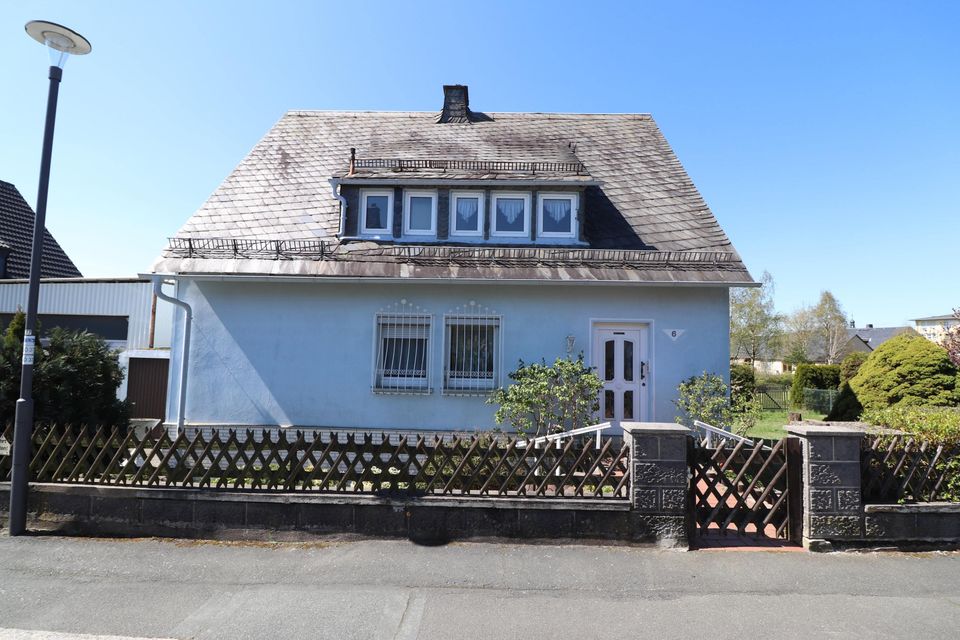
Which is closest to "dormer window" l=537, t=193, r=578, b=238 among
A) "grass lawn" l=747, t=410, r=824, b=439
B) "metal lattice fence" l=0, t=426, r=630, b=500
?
"grass lawn" l=747, t=410, r=824, b=439

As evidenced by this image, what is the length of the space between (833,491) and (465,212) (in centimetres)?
792

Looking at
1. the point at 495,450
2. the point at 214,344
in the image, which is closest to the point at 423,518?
the point at 495,450

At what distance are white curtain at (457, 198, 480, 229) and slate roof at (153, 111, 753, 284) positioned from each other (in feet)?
1.64

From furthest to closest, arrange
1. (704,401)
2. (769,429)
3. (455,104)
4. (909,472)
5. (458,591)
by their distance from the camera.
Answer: (455,104) → (769,429) → (704,401) → (909,472) → (458,591)

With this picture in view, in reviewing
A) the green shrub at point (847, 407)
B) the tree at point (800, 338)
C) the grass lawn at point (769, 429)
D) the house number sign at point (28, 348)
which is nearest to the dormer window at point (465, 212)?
the house number sign at point (28, 348)

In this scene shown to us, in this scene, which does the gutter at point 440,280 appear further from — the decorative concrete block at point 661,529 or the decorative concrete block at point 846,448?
the decorative concrete block at point 661,529

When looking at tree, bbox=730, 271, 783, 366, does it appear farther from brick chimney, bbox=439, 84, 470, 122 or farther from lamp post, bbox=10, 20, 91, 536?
lamp post, bbox=10, 20, 91, 536

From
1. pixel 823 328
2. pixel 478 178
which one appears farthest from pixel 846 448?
pixel 823 328

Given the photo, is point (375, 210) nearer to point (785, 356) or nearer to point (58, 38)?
point (58, 38)

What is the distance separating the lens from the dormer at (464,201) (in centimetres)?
1073

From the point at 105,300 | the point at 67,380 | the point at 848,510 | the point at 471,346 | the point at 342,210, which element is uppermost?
the point at 342,210

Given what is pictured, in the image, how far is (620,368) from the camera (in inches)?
389

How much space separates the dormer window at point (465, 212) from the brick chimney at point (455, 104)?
5.63 meters

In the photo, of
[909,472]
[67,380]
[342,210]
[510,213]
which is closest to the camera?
[909,472]
